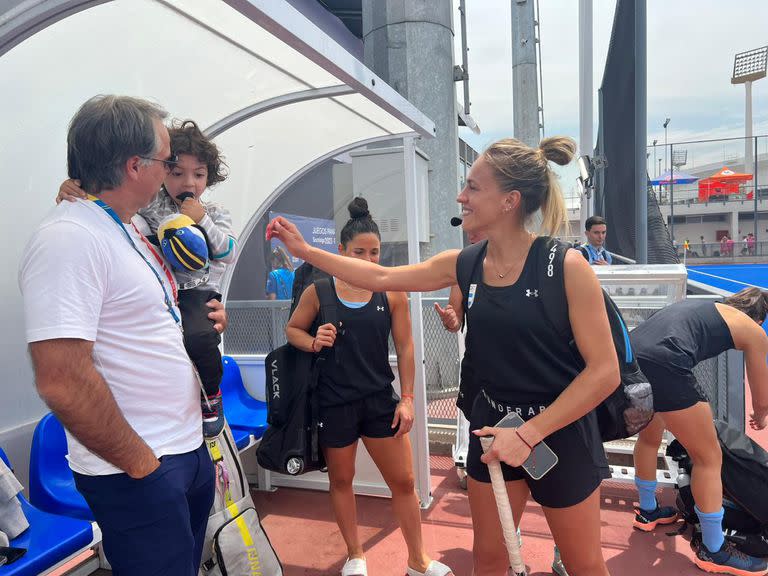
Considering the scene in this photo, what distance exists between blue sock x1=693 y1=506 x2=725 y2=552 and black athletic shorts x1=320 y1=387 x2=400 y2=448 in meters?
1.86

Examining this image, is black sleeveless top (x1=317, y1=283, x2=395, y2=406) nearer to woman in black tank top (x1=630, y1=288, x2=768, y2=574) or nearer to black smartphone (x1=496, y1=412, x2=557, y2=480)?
black smartphone (x1=496, y1=412, x2=557, y2=480)

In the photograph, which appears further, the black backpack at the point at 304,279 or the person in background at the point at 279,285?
the person in background at the point at 279,285

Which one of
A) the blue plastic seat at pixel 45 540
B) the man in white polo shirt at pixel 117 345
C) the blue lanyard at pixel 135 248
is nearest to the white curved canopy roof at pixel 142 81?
the blue plastic seat at pixel 45 540

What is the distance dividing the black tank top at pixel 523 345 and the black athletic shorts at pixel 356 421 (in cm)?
99

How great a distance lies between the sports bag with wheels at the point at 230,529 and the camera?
2.10m

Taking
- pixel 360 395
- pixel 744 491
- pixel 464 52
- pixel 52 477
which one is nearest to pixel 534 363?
pixel 360 395

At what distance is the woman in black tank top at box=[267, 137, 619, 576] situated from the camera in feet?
5.68

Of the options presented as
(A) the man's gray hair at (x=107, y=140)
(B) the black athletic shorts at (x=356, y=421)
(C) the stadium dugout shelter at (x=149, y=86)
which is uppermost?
(C) the stadium dugout shelter at (x=149, y=86)

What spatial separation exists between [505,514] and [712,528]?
2049 mm

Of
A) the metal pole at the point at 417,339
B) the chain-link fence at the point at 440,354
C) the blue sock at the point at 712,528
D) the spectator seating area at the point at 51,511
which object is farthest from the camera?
the chain-link fence at the point at 440,354

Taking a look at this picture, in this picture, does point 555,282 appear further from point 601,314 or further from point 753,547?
point 753,547

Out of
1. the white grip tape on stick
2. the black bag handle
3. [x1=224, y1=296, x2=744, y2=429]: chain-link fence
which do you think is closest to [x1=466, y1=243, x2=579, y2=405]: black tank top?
the white grip tape on stick

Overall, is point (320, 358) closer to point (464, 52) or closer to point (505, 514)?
point (505, 514)

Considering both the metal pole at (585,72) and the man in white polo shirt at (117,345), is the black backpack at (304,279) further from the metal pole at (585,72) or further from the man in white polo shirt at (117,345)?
the metal pole at (585,72)
